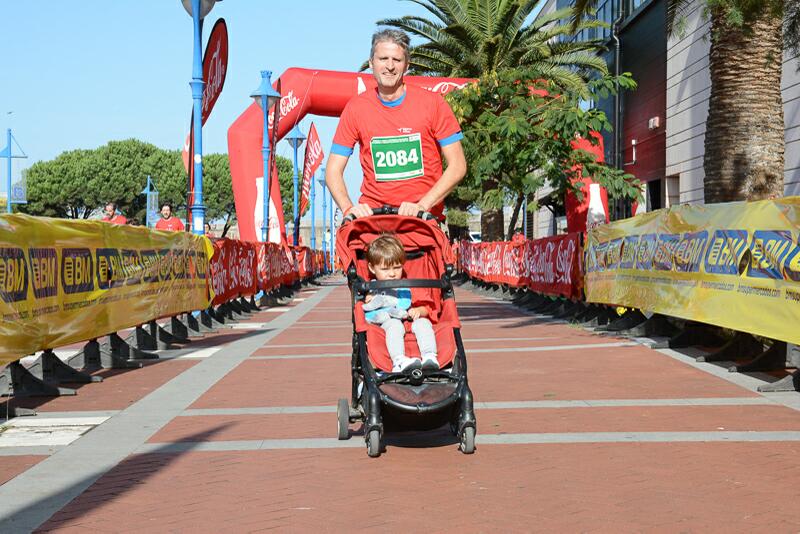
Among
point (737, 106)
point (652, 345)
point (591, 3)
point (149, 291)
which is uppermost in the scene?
point (591, 3)

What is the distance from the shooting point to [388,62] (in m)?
6.43

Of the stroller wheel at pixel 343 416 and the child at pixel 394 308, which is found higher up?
the child at pixel 394 308

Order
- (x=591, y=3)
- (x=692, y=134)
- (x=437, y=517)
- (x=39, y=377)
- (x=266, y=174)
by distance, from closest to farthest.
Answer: (x=437, y=517) < (x=39, y=377) < (x=591, y=3) < (x=266, y=174) < (x=692, y=134)

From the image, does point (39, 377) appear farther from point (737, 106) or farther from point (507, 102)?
point (507, 102)

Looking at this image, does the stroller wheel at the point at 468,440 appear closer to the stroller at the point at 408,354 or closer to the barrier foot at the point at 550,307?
the stroller at the point at 408,354

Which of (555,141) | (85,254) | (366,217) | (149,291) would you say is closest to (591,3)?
(555,141)

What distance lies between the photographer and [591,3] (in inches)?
719

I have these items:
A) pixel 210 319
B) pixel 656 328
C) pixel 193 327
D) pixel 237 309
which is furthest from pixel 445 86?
pixel 656 328

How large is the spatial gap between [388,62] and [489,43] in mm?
24749

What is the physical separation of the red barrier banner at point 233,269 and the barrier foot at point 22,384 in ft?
26.0

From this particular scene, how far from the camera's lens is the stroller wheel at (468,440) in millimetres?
5754

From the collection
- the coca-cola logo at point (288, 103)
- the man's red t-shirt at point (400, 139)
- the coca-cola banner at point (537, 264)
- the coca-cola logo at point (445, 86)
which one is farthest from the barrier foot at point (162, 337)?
the coca-cola logo at point (288, 103)

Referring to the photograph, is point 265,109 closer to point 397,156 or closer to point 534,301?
point 534,301

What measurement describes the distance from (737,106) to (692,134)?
1685 centimetres
